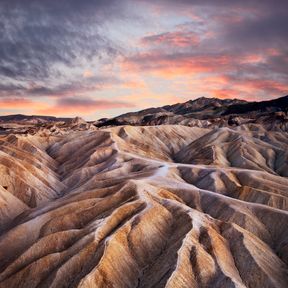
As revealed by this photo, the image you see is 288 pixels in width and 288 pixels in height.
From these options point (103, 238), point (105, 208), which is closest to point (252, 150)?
point (105, 208)

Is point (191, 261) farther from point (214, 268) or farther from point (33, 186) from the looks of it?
point (33, 186)

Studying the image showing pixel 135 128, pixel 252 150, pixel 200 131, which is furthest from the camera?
pixel 200 131

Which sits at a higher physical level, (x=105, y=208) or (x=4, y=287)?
(x=105, y=208)

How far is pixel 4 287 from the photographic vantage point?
46250mm

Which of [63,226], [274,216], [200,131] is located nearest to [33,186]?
[63,226]

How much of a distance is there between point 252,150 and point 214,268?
90.1 metres

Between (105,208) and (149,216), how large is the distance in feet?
26.5

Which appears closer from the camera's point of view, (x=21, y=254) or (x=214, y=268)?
(x=214, y=268)

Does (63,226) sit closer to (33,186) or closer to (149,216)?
(149,216)

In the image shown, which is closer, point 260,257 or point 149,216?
point 260,257

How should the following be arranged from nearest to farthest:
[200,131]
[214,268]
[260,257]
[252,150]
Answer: [214,268], [260,257], [252,150], [200,131]

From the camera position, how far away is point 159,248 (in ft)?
165

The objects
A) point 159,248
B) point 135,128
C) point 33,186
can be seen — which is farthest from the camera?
point 135,128

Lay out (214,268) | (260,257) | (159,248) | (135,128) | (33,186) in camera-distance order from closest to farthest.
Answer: (214,268), (260,257), (159,248), (33,186), (135,128)
